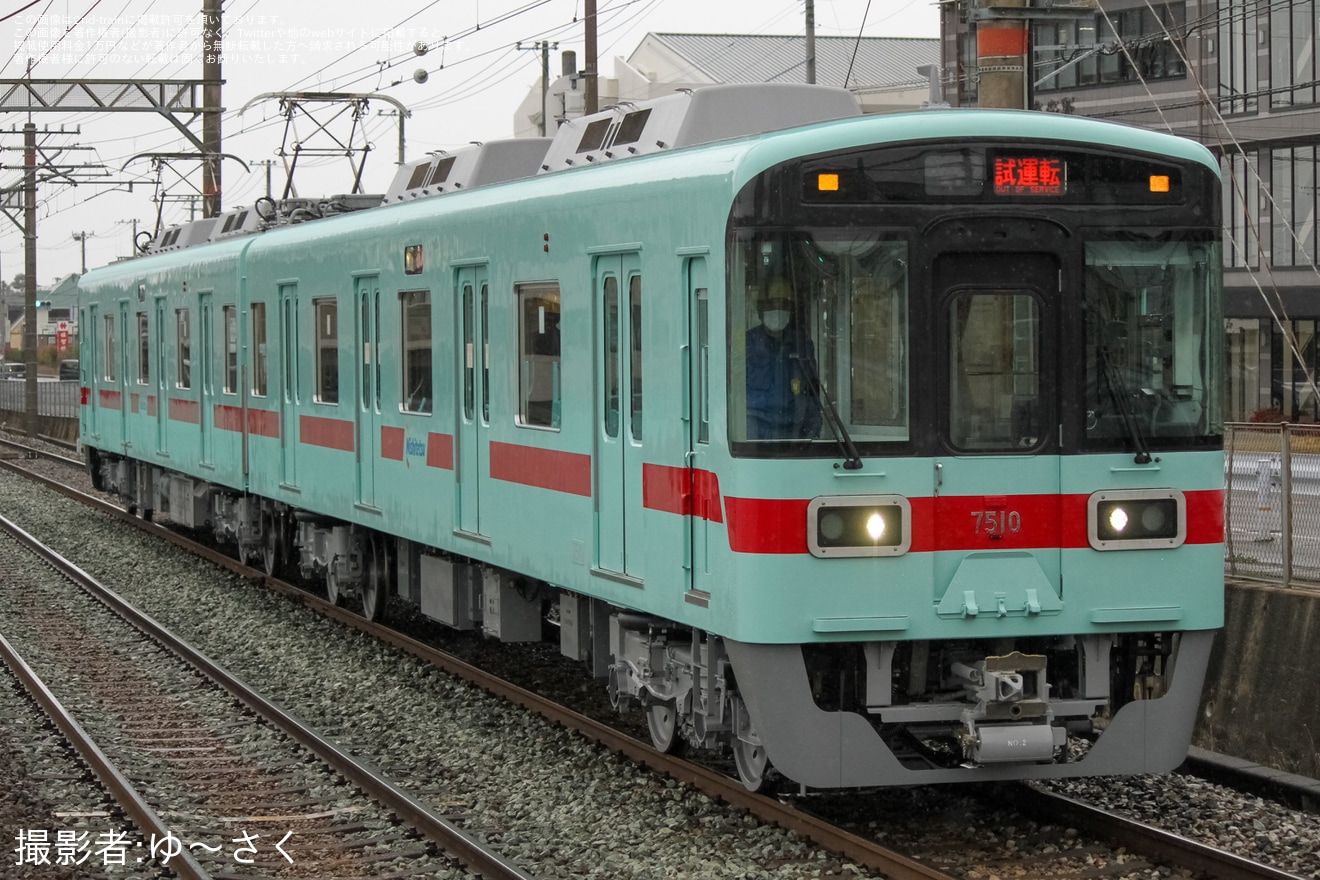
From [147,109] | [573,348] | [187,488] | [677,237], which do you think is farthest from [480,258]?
[147,109]

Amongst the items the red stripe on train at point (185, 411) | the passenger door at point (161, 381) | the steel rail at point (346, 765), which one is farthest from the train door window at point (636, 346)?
the passenger door at point (161, 381)

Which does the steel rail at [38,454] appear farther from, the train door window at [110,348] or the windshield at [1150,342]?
the windshield at [1150,342]

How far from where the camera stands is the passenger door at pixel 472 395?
1063 centimetres

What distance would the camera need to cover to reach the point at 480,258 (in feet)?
34.7

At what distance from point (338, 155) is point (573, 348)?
13097mm

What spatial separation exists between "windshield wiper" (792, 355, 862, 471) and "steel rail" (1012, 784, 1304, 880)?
66.8 inches

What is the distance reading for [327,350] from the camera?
1401cm

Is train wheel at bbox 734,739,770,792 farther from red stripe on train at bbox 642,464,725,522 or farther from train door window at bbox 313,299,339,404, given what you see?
train door window at bbox 313,299,339,404

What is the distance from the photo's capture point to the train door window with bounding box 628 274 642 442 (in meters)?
8.45

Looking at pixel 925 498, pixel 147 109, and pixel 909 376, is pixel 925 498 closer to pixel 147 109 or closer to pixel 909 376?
pixel 909 376

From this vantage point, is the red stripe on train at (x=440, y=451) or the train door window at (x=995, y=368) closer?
the train door window at (x=995, y=368)

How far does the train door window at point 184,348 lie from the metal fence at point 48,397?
22258 millimetres

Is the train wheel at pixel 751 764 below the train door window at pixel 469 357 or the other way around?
below

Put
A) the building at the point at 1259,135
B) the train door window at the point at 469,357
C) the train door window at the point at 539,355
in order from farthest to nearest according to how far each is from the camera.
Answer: the building at the point at 1259,135, the train door window at the point at 469,357, the train door window at the point at 539,355
